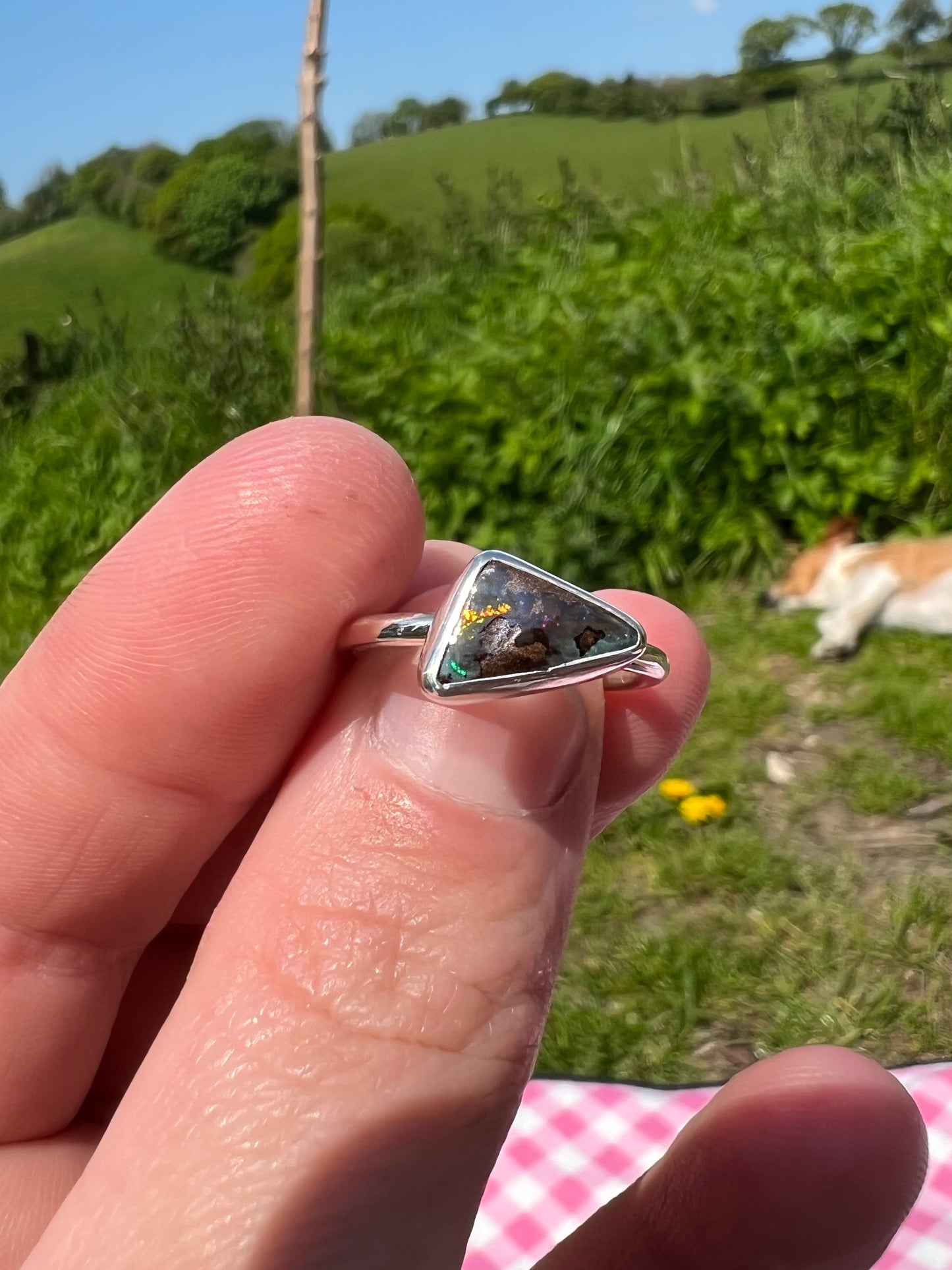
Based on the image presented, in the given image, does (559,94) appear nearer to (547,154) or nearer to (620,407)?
(547,154)

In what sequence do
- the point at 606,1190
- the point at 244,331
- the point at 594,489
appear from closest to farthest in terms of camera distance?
the point at 606,1190 → the point at 594,489 → the point at 244,331

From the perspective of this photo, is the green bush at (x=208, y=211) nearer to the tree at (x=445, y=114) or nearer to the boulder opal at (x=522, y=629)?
the tree at (x=445, y=114)

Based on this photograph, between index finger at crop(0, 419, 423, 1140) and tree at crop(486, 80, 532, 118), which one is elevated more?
tree at crop(486, 80, 532, 118)

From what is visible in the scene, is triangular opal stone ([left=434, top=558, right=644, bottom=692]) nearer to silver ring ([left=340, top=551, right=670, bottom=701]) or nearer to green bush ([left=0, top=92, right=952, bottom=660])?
silver ring ([left=340, top=551, right=670, bottom=701])

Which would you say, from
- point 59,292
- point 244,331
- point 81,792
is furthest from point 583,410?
point 81,792

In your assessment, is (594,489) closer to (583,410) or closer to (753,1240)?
(583,410)

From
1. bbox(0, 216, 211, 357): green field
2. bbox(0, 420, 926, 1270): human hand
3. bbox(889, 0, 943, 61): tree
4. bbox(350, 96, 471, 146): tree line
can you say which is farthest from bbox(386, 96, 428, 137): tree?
bbox(0, 420, 926, 1270): human hand
